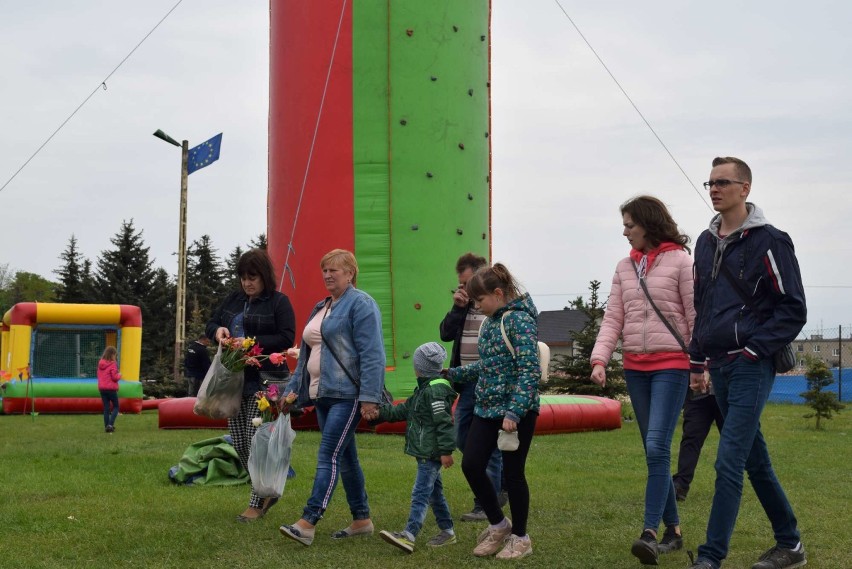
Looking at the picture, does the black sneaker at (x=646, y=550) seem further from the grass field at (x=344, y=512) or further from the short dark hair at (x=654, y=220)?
the short dark hair at (x=654, y=220)

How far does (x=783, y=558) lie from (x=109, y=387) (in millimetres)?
12613

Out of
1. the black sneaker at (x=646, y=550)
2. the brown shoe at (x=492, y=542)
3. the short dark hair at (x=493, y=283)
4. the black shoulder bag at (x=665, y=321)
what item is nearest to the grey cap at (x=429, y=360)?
the short dark hair at (x=493, y=283)

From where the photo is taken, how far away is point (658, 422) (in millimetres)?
5461

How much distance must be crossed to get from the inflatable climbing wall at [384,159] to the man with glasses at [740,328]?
26.4ft

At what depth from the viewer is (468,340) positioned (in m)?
7.29

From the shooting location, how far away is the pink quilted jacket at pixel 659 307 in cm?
554

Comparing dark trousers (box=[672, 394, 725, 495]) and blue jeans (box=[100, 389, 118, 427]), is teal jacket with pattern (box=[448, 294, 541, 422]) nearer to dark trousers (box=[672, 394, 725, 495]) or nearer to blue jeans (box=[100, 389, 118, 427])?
dark trousers (box=[672, 394, 725, 495])

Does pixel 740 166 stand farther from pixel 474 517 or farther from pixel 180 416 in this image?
pixel 180 416

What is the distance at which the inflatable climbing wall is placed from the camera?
13078mm

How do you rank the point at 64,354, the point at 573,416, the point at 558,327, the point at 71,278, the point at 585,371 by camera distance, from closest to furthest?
the point at 573,416 < the point at 585,371 < the point at 64,354 < the point at 71,278 < the point at 558,327

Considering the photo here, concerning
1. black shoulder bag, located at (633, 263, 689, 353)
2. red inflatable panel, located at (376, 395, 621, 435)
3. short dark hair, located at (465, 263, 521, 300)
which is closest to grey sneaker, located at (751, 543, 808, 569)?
black shoulder bag, located at (633, 263, 689, 353)

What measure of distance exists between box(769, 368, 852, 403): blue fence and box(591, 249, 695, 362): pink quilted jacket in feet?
66.1

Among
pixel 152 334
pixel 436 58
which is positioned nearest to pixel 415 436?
pixel 436 58

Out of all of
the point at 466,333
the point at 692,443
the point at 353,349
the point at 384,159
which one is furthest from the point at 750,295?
the point at 384,159
